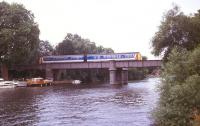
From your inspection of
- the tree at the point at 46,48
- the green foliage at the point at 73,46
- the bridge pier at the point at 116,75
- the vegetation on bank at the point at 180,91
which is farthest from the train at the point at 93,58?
the vegetation on bank at the point at 180,91

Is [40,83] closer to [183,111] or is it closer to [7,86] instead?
[7,86]

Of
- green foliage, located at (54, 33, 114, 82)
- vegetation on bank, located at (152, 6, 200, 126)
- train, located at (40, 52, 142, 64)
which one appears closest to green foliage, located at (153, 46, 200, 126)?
vegetation on bank, located at (152, 6, 200, 126)

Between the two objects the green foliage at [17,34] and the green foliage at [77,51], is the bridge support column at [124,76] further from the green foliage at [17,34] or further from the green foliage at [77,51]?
the green foliage at [17,34]

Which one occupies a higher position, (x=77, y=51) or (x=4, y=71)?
(x=77, y=51)

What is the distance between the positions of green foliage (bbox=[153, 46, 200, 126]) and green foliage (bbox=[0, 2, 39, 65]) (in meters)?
76.5

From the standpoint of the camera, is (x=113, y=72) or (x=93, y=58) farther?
(x=93, y=58)

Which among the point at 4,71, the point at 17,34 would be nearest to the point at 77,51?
the point at 4,71

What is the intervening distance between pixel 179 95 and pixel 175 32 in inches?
1468

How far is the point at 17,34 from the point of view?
105875mm

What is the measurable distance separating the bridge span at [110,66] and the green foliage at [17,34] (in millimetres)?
7402

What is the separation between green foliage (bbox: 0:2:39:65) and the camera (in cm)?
10488

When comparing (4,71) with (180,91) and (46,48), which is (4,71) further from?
(180,91)

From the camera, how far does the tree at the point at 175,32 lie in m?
63.2

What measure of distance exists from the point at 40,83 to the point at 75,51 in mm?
36660
